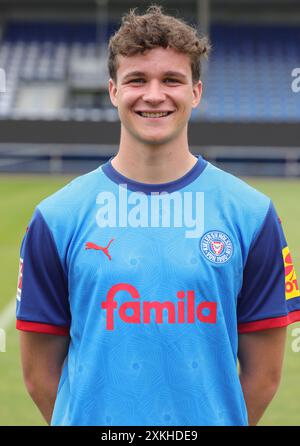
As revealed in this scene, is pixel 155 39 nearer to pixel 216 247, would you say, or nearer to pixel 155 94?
pixel 155 94

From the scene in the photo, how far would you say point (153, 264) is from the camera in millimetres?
1756

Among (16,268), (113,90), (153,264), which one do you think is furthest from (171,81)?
(16,268)

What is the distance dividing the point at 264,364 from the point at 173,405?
14.2 inches

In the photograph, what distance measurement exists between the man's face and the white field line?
14.3ft

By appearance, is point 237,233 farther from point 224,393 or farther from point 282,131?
Result: point 282,131

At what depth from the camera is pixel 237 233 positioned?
183 cm

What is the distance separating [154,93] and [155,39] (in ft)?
0.44

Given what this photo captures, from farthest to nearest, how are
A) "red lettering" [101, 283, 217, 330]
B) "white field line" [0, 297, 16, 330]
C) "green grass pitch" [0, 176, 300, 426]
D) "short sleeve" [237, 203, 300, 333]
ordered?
"white field line" [0, 297, 16, 330], "green grass pitch" [0, 176, 300, 426], "short sleeve" [237, 203, 300, 333], "red lettering" [101, 283, 217, 330]

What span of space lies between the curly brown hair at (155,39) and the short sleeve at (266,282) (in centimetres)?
45

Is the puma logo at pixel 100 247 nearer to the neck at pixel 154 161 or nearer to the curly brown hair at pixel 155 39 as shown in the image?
the neck at pixel 154 161

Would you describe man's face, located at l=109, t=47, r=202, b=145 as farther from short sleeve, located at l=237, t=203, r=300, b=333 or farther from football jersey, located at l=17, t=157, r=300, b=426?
short sleeve, located at l=237, t=203, r=300, b=333

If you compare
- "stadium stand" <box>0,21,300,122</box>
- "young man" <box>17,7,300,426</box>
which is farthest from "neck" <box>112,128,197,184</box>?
"stadium stand" <box>0,21,300,122</box>

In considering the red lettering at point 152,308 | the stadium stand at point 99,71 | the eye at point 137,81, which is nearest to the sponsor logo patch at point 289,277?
the red lettering at point 152,308

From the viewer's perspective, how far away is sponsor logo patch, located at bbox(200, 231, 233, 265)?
177 centimetres
